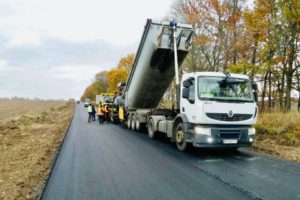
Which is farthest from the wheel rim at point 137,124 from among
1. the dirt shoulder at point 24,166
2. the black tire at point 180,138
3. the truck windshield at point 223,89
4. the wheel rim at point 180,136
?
the truck windshield at point 223,89

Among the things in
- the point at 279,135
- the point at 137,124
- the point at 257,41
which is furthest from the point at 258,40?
the point at 137,124

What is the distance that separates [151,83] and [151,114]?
1.56 m

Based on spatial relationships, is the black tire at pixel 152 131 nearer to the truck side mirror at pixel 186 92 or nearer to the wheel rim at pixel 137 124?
the wheel rim at pixel 137 124

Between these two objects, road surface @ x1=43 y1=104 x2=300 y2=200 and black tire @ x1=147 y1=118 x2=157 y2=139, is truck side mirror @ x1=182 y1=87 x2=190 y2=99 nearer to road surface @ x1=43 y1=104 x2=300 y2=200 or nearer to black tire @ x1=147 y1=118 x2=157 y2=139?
road surface @ x1=43 y1=104 x2=300 y2=200

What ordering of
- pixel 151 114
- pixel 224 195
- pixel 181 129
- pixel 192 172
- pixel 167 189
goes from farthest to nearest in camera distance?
1. pixel 151 114
2. pixel 181 129
3. pixel 192 172
4. pixel 167 189
5. pixel 224 195

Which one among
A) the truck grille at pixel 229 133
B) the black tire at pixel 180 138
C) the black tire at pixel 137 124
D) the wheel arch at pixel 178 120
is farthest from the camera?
the black tire at pixel 137 124

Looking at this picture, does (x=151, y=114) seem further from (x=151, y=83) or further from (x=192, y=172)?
(x=192, y=172)

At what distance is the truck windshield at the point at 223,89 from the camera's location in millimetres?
9648

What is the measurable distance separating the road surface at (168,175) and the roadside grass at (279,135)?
1083 millimetres

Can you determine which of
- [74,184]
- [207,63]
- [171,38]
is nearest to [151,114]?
[171,38]

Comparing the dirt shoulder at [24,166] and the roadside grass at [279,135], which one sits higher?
the roadside grass at [279,135]

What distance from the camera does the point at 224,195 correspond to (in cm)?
585

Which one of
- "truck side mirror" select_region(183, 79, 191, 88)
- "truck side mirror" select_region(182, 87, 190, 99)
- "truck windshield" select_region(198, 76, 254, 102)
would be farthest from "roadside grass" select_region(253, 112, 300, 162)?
"truck side mirror" select_region(183, 79, 191, 88)

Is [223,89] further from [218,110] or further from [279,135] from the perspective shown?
[279,135]
